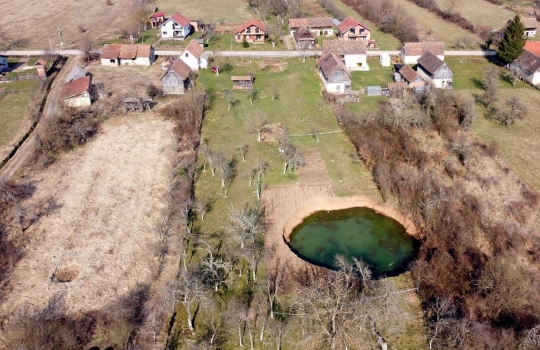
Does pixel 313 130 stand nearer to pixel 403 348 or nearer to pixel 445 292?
pixel 445 292

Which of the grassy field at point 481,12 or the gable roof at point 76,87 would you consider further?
the grassy field at point 481,12

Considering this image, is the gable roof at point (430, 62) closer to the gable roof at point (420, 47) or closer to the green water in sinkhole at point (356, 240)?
the gable roof at point (420, 47)

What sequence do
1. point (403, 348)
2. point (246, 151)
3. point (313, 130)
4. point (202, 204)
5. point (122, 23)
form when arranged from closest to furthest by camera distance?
point (403, 348) < point (202, 204) < point (246, 151) < point (313, 130) < point (122, 23)

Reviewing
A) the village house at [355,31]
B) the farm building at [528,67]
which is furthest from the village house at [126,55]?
the farm building at [528,67]

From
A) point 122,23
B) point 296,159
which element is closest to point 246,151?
point 296,159

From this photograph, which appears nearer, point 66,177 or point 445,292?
point 445,292

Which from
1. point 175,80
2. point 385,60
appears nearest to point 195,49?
point 175,80

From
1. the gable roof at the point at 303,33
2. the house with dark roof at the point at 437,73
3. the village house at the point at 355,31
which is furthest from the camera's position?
the village house at the point at 355,31
